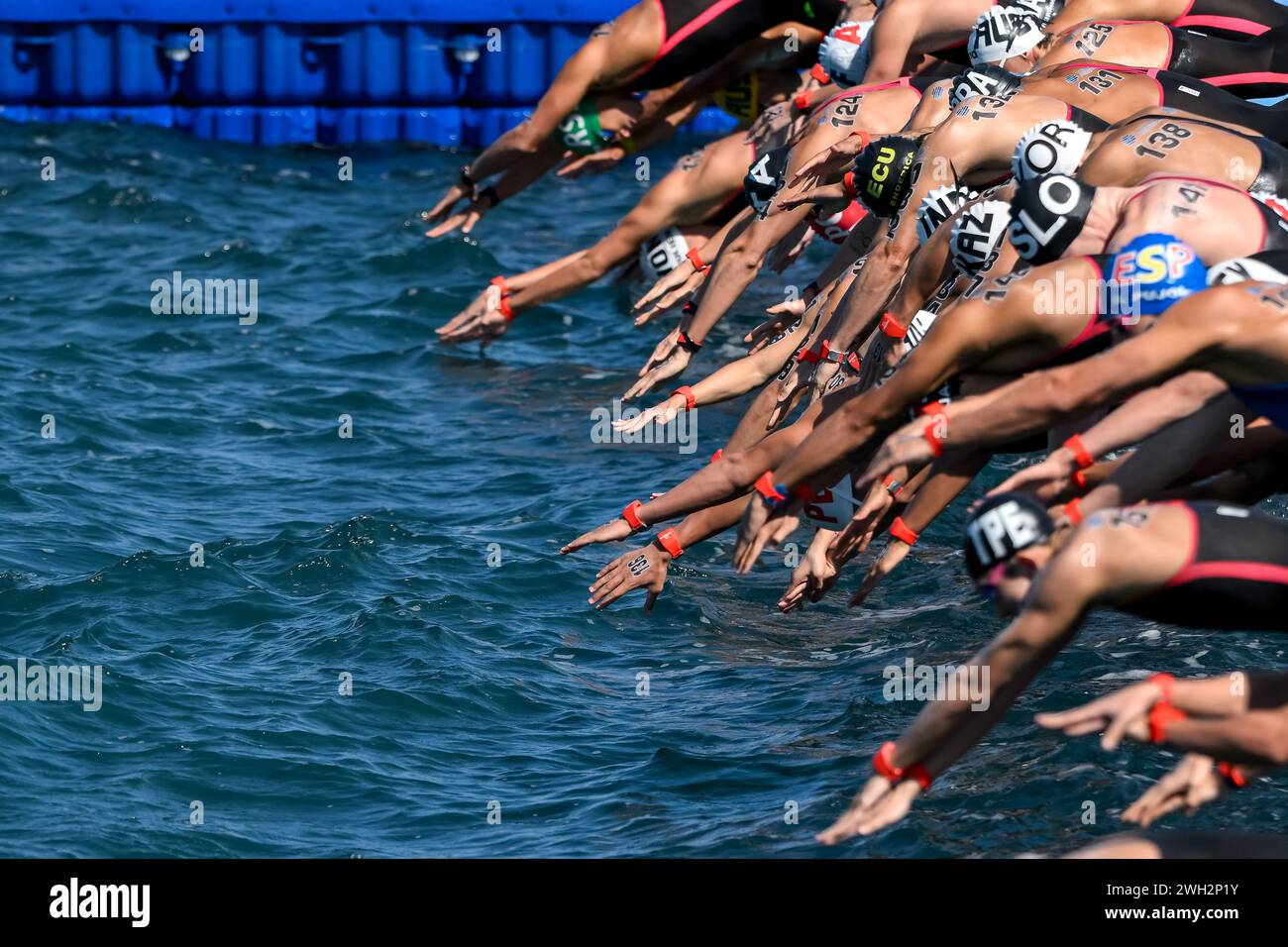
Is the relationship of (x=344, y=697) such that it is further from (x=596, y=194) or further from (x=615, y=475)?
(x=596, y=194)

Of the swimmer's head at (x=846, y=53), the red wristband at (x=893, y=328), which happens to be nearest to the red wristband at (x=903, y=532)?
the red wristband at (x=893, y=328)

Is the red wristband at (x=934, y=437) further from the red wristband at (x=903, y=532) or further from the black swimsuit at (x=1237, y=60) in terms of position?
the black swimsuit at (x=1237, y=60)

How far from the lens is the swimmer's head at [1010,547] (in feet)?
21.7

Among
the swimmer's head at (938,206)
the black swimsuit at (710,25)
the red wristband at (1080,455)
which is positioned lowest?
the red wristband at (1080,455)

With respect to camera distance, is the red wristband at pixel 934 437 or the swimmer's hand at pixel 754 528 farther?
the swimmer's hand at pixel 754 528

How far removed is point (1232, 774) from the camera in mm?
6242

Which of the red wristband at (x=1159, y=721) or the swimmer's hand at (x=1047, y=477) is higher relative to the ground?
the swimmer's hand at (x=1047, y=477)

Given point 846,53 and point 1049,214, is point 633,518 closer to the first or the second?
point 1049,214

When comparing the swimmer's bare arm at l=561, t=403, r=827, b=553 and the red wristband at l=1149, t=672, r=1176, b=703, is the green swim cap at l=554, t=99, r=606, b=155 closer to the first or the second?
the swimmer's bare arm at l=561, t=403, r=827, b=553

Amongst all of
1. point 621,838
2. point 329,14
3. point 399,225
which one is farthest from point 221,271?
point 621,838

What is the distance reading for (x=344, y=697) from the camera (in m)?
9.79

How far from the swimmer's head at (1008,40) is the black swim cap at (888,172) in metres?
1.35

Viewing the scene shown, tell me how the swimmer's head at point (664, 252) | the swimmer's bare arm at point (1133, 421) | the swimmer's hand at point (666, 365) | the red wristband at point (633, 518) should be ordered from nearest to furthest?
the swimmer's bare arm at point (1133, 421) < the red wristband at point (633, 518) < the swimmer's hand at point (666, 365) < the swimmer's head at point (664, 252)

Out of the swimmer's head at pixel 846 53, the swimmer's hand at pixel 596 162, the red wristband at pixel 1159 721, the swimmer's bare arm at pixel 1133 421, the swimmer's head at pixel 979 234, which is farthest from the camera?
the swimmer's hand at pixel 596 162
